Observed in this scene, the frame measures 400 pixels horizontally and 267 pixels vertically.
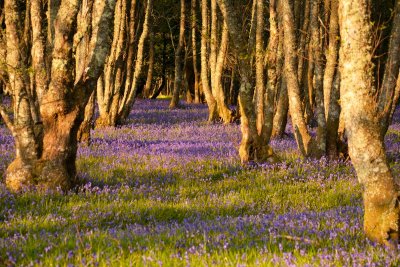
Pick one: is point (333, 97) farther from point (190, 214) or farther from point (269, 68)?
point (190, 214)

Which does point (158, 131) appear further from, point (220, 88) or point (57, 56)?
point (57, 56)

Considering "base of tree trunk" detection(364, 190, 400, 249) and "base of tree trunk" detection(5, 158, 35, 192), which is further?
"base of tree trunk" detection(5, 158, 35, 192)

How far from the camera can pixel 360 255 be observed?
441cm

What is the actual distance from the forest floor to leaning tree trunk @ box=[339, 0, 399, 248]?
30cm

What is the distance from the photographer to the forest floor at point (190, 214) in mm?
4551

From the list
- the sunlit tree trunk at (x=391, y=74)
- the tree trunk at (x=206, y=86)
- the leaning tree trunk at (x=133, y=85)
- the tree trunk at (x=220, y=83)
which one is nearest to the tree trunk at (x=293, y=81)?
the sunlit tree trunk at (x=391, y=74)

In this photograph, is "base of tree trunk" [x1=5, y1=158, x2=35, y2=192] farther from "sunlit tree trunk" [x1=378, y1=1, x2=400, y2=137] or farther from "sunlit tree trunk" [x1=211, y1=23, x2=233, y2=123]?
"sunlit tree trunk" [x1=211, y1=23, x2=233, y2=123]

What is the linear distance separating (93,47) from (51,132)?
1425 millimetres

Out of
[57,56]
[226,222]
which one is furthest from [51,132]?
[226,222]

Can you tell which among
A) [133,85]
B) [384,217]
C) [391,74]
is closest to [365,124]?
[384,217]

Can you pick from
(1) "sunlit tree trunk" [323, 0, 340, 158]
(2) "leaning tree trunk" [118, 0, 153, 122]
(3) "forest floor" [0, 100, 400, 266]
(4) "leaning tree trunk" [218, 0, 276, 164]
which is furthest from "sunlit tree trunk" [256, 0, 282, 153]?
(2) "leaning tree trunk" [118, 0, 153, 122]

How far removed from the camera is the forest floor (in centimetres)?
455

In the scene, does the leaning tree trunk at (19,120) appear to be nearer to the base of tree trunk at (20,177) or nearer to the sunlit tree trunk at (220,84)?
the base of tree trunk at (20,177)

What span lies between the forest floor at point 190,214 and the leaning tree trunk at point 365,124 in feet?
1.00
